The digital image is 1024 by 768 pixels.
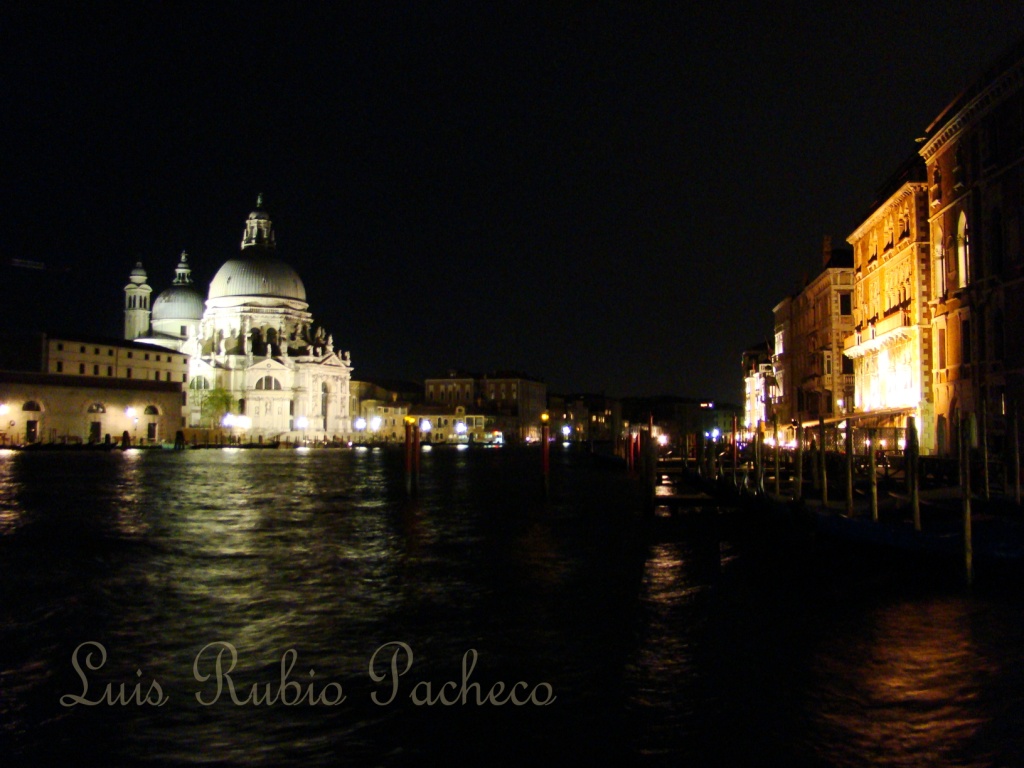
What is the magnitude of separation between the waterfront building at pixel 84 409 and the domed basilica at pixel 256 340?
17.2 metres

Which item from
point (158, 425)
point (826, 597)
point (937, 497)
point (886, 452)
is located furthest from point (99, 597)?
point (158, 425)

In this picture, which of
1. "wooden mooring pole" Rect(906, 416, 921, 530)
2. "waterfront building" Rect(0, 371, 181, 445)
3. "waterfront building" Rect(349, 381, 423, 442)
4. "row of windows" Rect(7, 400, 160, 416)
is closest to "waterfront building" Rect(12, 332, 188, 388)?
"waterfront building" Rect(0, 371, 181, 445)

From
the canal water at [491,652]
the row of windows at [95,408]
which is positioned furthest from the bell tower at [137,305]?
the canal water at [491,652]

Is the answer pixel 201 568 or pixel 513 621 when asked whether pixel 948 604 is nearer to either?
pixel 513 621

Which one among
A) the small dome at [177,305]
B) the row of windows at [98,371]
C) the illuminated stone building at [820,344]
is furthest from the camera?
the small dome at [177,305]

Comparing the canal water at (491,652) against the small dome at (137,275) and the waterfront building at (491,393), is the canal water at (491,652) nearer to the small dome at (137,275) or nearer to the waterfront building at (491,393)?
the small dome at (137,275)

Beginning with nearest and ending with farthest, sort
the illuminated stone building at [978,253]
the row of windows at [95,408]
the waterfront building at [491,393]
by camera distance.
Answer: the illuminated stone building at [978,253] → the row of windows at [95,408] → the waterfront building at [491,393]

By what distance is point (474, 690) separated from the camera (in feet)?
28.5

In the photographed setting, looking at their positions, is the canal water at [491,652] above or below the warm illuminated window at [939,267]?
below

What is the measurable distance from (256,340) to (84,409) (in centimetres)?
3249

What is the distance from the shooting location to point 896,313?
31297 mm

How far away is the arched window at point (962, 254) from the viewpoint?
86.0 feet

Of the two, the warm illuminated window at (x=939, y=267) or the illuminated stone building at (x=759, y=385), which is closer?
the warm illuminated window at (x=939, y=267)

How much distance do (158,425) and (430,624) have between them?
253 ft
